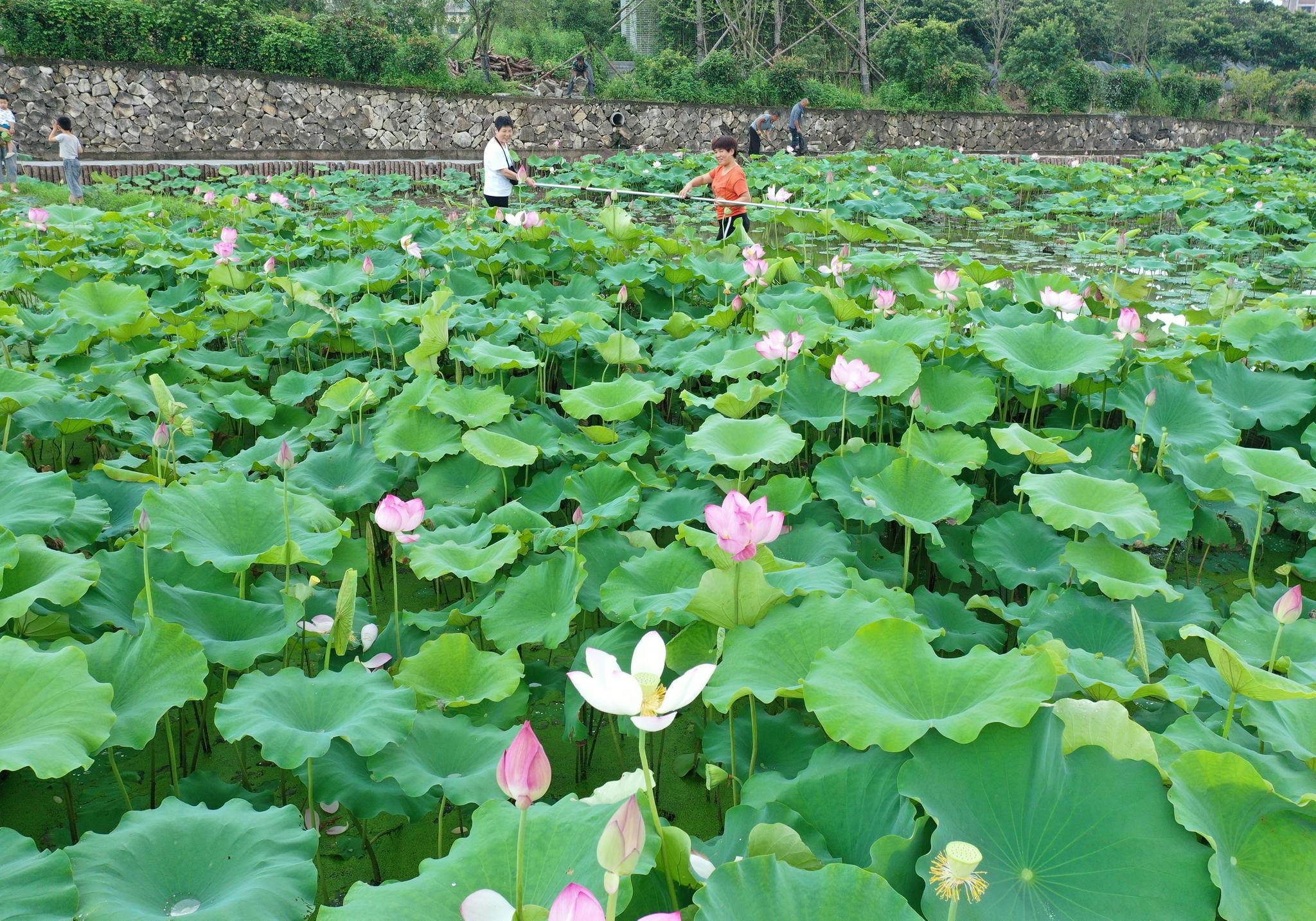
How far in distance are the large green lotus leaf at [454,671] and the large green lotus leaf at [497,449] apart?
0.73 m

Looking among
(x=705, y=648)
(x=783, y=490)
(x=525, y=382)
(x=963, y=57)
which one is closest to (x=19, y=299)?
(x=525, y=382)

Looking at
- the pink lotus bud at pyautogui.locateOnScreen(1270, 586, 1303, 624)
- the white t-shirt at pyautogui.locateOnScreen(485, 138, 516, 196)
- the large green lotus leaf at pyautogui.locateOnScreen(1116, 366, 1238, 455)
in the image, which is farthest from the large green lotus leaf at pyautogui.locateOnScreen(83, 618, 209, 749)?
the white t-shirt at pyautogui.locateOnScreen(485, 138, 516, 196)

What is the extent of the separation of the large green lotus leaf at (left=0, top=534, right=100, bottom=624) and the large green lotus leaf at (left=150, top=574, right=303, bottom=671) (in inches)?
3.8

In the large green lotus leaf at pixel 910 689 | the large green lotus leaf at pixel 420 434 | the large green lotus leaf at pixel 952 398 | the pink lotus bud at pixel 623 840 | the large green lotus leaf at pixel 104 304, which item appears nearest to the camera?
the pink lotus bud at pixel 623 840

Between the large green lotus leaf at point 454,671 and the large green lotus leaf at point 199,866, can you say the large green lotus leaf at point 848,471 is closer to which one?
the large green lotus leaf at point 454,671

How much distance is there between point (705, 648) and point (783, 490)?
2.40 feet

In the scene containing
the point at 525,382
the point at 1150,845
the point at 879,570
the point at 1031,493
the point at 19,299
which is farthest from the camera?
the point at 19,299

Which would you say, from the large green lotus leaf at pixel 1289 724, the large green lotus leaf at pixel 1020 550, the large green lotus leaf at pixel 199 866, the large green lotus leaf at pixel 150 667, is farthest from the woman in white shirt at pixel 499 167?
the large green lotus leaf at pixel 1289 724

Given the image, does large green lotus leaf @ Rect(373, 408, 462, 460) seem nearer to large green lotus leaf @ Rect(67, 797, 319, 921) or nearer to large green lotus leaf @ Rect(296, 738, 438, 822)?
large green lotus leaf @ Rect(296, 738, 438, 822)

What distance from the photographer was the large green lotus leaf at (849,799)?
1.08 meters

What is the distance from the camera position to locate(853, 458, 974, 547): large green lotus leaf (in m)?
2.07

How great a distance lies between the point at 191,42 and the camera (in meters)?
14.3

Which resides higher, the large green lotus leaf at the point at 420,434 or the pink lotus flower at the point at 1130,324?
the pink lotus flower at the point at 1130,324

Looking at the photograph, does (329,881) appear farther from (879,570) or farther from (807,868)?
(879,570)
